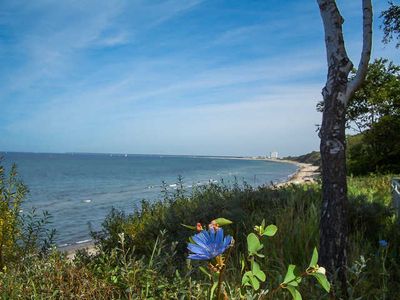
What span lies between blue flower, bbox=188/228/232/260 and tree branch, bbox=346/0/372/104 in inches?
140

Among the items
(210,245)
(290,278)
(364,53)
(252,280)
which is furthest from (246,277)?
(364,53)

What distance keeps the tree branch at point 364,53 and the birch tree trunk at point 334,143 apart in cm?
1

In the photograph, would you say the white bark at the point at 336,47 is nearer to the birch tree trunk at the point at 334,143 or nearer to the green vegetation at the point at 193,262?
the birch tree trunk at the point at 334,143

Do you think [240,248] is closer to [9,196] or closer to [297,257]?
[297,257]

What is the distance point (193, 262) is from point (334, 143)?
2.04 meters

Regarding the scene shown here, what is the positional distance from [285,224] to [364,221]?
1594 millimetres

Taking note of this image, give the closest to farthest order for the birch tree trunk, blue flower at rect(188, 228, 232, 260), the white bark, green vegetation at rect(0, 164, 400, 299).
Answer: blue flower at rect(188, 228, 232, 260) → green vegetation at rect(0, 164, 400, 299) → the birch tree trunk → the white bark

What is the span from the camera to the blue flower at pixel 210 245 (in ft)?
3.28

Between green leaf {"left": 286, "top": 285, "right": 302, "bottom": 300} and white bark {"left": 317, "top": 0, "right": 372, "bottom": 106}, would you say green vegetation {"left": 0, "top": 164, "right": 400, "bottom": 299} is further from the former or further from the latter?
white bark {"left": 317, "top": 0, "right": 372, "bottom": 106}

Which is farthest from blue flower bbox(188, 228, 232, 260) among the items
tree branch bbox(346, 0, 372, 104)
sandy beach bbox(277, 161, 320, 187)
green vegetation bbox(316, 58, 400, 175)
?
green vegetation bbox(316, 58, 400, 175)

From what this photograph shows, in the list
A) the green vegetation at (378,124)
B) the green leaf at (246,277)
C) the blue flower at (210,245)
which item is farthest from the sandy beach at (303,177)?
the blue flower at (210,245)

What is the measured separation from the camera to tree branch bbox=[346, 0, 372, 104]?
4.25m

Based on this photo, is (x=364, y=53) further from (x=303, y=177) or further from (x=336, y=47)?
(x=303, y=177)

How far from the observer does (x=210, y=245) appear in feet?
3.35
